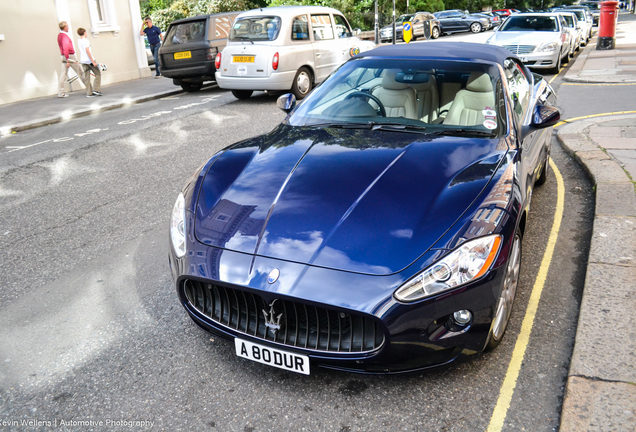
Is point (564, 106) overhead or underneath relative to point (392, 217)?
underneath

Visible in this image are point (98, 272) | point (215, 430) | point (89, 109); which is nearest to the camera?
point (215, 430)

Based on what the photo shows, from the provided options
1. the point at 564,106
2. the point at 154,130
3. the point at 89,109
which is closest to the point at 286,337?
the point at 154,130

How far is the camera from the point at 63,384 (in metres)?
2.93

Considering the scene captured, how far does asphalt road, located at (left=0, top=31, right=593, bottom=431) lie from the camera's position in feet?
8.73

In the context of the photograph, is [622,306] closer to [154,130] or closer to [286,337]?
[286,337]

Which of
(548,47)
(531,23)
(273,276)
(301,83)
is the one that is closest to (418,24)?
(531,23)

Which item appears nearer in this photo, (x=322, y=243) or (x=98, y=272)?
(x=322, y=243)

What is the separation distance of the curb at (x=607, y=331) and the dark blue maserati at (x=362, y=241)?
443 mm

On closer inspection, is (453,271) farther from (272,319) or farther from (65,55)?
(65,55)

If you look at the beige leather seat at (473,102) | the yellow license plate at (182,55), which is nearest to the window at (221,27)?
the yellow license plate at (182,55)

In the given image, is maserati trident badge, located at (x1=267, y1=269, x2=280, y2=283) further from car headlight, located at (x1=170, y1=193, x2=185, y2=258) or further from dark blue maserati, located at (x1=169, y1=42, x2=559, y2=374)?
car headlight, located at (x1=170, y1=193, x2=185, y2=258)

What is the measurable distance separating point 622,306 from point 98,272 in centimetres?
354

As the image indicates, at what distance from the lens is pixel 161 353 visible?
10.4ft

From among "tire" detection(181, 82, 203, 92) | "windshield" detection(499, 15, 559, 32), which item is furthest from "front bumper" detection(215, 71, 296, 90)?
"windshield" detection(499, 15, 559, 32)
